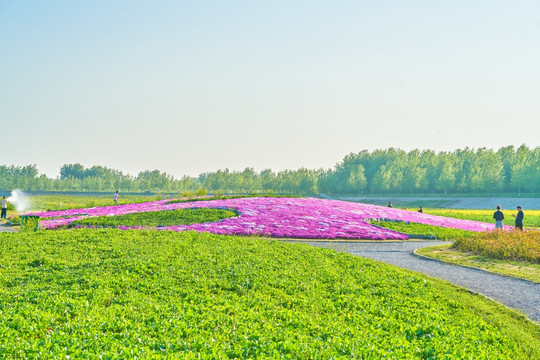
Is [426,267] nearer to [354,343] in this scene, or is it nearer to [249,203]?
[354,343]

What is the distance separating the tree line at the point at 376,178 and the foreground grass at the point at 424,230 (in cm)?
7319

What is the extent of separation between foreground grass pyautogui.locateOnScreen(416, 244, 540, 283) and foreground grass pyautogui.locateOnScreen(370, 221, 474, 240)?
5.95m

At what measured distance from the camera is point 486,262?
19828 mm

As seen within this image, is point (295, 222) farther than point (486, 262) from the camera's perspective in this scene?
Yes

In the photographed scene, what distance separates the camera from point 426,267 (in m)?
18.7

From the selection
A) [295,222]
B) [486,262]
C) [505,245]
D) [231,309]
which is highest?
[295,222]

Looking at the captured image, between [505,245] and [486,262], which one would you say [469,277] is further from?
[505,245]

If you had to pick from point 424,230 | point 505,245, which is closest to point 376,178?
point 424,230

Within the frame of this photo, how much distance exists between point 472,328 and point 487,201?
85.2 m

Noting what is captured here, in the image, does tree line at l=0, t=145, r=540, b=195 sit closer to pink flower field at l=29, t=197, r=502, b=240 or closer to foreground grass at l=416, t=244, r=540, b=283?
pink flower field at l=29, t=197, r=502, b=240

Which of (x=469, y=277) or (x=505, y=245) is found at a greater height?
(x=505, y=245)

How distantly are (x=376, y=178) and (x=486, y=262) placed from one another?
103 metres

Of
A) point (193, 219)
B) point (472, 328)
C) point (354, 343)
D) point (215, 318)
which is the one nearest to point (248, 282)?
point (215, 318)

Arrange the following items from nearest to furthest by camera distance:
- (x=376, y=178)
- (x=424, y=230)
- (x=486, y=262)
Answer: (x=486, y=262) → (x=424, y=230) → (x=376, y=178)
